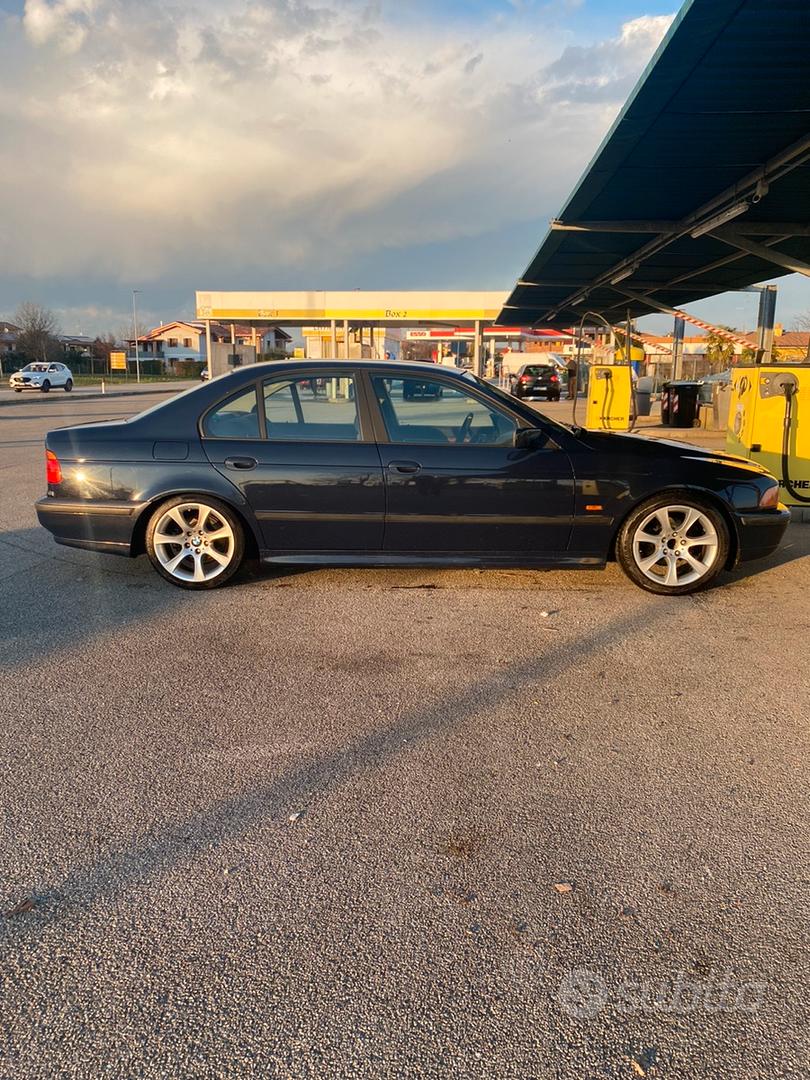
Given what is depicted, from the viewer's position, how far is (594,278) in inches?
697

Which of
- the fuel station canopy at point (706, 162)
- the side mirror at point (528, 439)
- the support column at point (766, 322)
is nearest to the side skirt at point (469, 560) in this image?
the side mirror at point (528, 439)

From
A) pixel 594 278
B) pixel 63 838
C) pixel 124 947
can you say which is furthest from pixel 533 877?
pixel 594 278

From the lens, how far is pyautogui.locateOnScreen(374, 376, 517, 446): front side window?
511 cm

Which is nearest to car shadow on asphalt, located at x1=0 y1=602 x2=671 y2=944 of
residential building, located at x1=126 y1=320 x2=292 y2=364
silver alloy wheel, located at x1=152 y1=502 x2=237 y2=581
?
silver alloy wheel, located at x1=152 y1=502 x2=237 y2=581

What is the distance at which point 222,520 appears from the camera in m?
5.15

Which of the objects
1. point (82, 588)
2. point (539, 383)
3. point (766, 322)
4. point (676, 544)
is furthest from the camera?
point (539, 383)

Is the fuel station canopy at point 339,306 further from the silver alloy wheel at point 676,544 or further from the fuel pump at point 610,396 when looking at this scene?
the silver alloy wheel at point 676,544

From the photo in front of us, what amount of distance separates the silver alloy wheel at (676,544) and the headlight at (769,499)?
16.8 inches

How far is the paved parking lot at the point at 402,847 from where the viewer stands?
71.7 inches

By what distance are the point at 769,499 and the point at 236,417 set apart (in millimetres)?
3796

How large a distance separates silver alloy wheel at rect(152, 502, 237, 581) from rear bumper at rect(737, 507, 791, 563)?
354cm

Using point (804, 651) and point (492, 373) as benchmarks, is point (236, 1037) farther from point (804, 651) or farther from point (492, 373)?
point (492, 373)

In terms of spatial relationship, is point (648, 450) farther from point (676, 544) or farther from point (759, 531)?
point (759, 531)

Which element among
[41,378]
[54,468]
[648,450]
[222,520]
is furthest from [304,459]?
[41,378]
